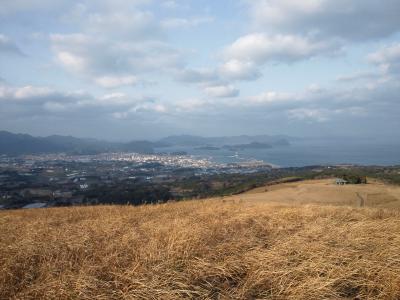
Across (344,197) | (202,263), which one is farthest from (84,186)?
(202,263)

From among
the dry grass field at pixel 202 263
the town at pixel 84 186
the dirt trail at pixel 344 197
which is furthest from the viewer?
the town at pixel 84 186

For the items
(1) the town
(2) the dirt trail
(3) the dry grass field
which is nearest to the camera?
(3) the dry grass field

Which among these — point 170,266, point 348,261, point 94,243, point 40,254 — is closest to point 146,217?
point 94,243

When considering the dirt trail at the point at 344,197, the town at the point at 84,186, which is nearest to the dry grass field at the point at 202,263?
the dirt trail at the point at 344,197

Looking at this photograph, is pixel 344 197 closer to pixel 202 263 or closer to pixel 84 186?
pixel 202 263

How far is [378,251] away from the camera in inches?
230

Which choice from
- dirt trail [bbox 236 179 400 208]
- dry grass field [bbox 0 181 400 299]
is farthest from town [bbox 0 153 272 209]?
dry grass field [bbox 0 181 400 299]

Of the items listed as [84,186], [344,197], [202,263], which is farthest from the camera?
[84,186]

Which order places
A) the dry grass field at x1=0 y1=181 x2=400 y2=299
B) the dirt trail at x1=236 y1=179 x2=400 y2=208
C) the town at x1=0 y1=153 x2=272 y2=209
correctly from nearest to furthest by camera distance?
the dry grass field at x1=0 y1=181 x2=400 y2=299 < the dirt trail at x1=236 y1=179 x2=400 y2=208 < the town at x1=0 y1=153 x2=272 y2=209

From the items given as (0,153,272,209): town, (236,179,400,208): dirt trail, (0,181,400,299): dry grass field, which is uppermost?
(0,181,400,299): dry grass field

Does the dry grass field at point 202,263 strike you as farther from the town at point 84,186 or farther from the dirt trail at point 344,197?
the town at point 84,186

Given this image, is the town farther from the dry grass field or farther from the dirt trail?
the dry grass field

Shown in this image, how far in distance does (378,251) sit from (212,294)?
286 centimetres

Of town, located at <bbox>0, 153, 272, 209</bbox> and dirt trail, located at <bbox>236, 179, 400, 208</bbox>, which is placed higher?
dirt trail, located at <bbox>236, 179, 400, 208</bbox>
